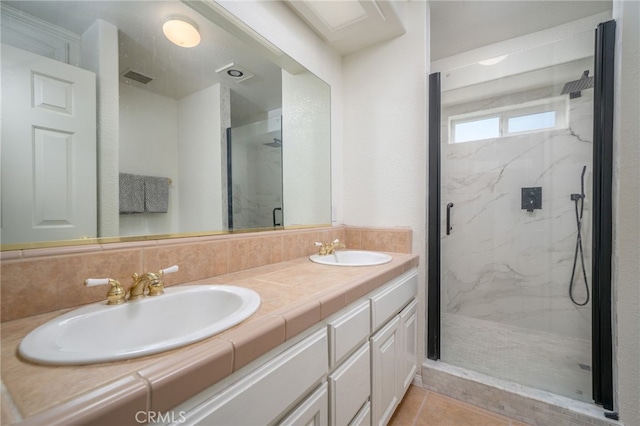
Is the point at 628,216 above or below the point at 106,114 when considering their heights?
below

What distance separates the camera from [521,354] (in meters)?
1.73

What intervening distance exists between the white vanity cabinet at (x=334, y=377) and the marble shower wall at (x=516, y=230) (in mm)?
761

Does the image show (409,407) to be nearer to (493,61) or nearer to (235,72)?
(235,72)

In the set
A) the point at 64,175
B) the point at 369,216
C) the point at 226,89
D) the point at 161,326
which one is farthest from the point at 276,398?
the point at 369,216

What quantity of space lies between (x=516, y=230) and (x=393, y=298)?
144 cm

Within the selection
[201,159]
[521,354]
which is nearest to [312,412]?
[201,159]

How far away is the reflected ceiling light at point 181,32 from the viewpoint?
3.20 feet

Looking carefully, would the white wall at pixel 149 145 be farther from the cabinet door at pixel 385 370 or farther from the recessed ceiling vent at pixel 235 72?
the cabinet door at pixel 385 370

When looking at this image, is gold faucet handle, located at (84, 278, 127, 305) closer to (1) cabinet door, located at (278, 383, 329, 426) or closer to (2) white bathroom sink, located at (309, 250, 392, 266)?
(1) cabinet door, located at (278, 383, 329, 426)

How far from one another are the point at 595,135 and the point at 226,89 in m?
1.88

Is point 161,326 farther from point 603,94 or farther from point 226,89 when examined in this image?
point 603,94

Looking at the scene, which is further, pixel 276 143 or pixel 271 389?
pixel 276 143

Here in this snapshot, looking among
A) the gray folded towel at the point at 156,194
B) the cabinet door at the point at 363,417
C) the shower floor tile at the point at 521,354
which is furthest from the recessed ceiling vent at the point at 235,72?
the shower floor tile at the point at 521,354

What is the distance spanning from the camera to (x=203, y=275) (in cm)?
100
